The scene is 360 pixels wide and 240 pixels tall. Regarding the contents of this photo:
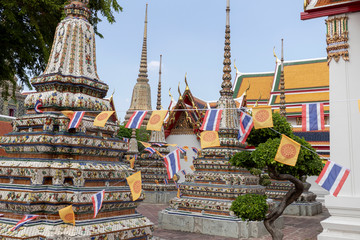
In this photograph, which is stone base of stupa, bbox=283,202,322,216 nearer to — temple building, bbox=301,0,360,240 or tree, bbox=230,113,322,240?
temple building, bbox=301,0,360,240

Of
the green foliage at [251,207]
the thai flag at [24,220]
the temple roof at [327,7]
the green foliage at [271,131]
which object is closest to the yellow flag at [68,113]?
the thai flag at [24,220]

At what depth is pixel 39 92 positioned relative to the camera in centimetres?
553

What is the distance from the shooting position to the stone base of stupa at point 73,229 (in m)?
4.39

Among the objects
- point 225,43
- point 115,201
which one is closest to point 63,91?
point 115,201

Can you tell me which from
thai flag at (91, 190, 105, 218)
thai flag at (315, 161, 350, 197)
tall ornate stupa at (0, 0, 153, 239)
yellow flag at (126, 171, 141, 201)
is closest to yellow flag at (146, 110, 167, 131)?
tall ornate stupa at (0, 0, 153, 239)

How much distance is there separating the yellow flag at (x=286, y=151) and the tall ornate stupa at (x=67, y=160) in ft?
8.12

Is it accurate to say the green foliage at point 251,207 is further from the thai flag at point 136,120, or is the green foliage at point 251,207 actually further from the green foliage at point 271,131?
the thai flag at point 136,120

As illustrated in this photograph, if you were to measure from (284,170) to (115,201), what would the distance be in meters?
2.85

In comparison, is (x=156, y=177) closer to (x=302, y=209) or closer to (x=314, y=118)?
(x=302, y=209)

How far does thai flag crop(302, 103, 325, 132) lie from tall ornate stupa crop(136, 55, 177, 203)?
34.3 ft

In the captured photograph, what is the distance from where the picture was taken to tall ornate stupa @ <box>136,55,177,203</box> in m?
15.2

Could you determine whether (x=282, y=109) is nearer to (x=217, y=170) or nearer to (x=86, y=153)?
(x=217, y=170)

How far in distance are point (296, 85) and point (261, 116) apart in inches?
789

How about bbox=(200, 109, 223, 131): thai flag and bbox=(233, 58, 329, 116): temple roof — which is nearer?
→ bbox=(200, 109, 223, 131): thai flag
